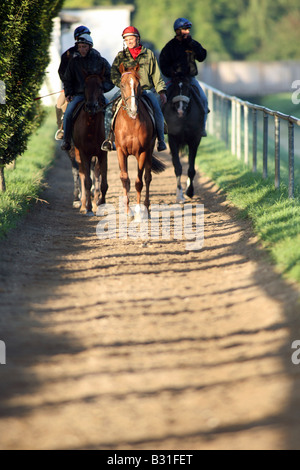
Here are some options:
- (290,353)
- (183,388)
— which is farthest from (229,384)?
(290,353)

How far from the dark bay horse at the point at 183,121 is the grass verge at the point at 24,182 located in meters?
2.39

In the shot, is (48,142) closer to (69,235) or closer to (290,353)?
(69,235)

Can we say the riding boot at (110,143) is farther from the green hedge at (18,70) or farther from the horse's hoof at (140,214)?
the green hedge at (18,70)

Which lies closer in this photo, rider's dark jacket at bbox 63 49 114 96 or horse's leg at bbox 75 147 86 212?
rider's dark jacket at bbox 63 49 114 96

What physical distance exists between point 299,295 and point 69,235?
4483mm

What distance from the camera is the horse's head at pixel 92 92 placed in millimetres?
11484

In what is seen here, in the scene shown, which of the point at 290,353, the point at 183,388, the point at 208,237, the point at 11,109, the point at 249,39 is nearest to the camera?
the point at 183,388

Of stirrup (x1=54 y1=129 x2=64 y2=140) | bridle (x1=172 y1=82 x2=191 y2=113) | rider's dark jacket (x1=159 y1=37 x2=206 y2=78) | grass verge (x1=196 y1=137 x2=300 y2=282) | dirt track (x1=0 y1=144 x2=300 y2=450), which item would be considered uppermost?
rider's dark jacket (x1=159 y1=37 x2=206 y2=78)

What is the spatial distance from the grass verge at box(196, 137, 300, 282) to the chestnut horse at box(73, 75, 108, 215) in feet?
7.03

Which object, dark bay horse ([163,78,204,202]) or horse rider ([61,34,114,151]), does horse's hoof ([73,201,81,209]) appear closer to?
horse rider ([61,34,114,151])

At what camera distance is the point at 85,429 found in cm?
463

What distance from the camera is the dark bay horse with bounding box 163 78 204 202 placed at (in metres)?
13.1

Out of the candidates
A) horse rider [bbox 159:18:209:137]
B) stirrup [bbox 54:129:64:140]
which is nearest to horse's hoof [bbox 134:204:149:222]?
stirrup [bbox 54:129:64:140]

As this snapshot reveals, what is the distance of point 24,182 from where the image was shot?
13.7 metres
